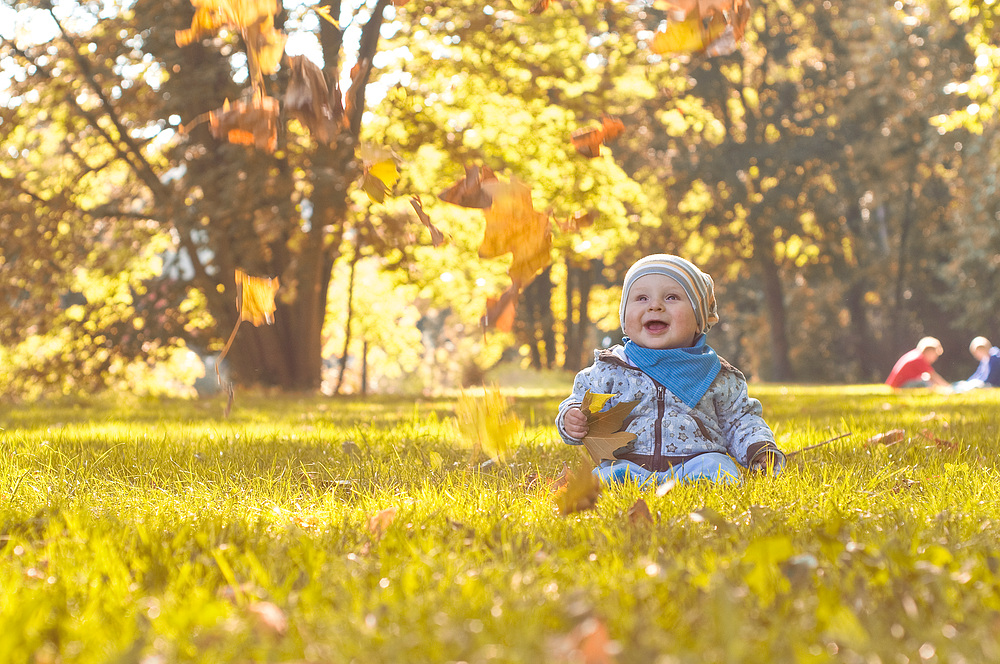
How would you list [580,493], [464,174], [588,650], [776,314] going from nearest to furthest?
[588,650]
[580,493]
[464,174]
[776,314]

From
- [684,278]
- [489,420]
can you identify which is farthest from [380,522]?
[684,278]

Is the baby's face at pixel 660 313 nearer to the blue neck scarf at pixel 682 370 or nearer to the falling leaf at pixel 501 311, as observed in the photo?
the blue neck scarf at pixel 682 370

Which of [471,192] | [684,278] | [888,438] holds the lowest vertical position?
[888,438]

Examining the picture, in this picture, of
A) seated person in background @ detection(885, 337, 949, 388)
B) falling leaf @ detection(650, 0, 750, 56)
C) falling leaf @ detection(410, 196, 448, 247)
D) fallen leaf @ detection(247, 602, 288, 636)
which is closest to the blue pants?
falling leaf @ detection(410, 196, 448, 247)

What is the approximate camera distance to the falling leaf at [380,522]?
8.32 ft

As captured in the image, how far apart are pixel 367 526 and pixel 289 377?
42.8 ft

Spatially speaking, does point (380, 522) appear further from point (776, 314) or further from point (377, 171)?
point (776, 314)

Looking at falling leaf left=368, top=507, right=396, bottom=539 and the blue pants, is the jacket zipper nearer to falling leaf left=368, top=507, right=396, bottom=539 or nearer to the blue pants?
the blue pants

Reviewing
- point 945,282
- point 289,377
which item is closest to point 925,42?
point 945,282

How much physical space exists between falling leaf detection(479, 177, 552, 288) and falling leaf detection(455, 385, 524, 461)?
0.49 metres

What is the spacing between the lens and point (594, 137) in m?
3.04

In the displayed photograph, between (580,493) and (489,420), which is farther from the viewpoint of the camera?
(489,420)

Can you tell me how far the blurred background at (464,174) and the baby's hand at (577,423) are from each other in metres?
0.73

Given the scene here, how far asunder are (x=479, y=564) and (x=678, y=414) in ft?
5.79
